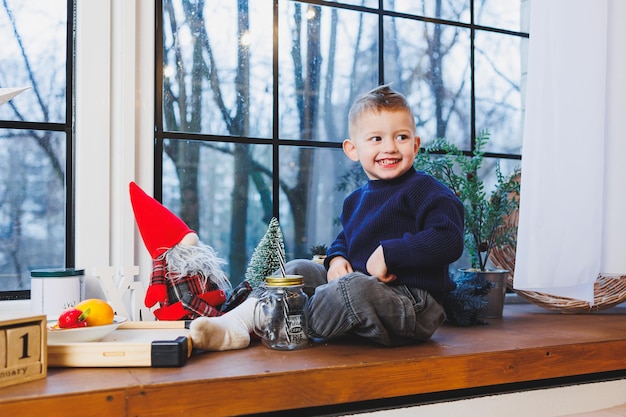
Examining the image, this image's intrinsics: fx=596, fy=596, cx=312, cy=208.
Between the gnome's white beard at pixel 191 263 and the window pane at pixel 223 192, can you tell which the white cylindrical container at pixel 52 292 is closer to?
the gnome's white beard at pixel 191 263

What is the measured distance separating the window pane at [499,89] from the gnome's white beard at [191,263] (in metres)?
0.98

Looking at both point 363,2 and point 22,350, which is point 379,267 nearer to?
point 22,350

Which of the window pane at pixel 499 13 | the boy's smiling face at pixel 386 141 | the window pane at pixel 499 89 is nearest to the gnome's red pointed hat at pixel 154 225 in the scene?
the boy's smiling face at pixel 386 141

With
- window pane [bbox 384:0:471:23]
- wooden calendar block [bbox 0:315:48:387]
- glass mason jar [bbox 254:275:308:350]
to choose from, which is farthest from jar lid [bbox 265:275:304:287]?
window pane [bbox 384:0:471:23]

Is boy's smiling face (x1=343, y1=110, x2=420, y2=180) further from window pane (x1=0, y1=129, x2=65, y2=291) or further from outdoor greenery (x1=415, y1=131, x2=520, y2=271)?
window pane (x1=0, y1=129, x2=65, y2=291)

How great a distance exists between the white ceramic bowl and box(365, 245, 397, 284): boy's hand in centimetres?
46

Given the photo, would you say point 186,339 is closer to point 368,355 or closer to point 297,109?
point 368,355

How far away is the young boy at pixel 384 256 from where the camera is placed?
1026 mm

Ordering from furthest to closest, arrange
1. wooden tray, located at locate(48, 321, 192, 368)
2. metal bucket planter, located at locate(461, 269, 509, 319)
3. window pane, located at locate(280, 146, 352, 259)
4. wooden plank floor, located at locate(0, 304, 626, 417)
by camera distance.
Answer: window pane, located at locate(280, 146, 352, 259)
metal bucket planter, located at locate(461, 269, 509, 319)
wooden tray, located at locate(48, 321, 192, 368)
wooden plank floor, located at locate(0, 304, 626, 417)

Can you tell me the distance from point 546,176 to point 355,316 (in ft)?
2.07

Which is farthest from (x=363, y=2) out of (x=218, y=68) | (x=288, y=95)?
(x=218, y=68)

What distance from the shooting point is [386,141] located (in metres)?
1.17

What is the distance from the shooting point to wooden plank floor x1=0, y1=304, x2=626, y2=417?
775mm

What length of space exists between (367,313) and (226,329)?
24cm
